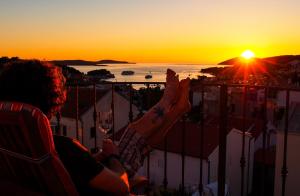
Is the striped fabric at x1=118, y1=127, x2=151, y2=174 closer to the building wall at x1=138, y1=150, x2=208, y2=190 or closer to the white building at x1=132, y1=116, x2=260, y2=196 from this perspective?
the white building at x1=132, y1=116, x2=260, y2=196

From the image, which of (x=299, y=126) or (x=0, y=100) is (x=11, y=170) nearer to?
(x=0, y=100)

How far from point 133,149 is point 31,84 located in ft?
2.92

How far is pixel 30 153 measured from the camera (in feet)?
4.37

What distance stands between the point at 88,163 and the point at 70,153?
0.09 metres

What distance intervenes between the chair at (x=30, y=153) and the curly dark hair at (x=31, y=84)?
0.08 meters

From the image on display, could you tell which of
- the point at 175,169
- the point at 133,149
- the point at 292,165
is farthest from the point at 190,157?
the point at 133,149

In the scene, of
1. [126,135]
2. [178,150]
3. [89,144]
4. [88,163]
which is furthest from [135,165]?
[89,144]

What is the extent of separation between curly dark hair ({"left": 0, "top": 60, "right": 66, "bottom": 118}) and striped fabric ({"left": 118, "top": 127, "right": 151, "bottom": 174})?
28.8 inches

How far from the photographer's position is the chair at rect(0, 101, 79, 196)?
1.29 meters

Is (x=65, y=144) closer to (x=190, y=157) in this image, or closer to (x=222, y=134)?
(x=222, y=134)

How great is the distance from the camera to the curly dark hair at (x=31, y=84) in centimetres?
141

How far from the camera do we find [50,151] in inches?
52.7

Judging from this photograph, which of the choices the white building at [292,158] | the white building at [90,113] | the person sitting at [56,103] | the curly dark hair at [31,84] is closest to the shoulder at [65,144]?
the person sitting at [56,103]

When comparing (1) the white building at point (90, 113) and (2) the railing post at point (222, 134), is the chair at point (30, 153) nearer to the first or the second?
(2) the railing post at point (222, 134)
